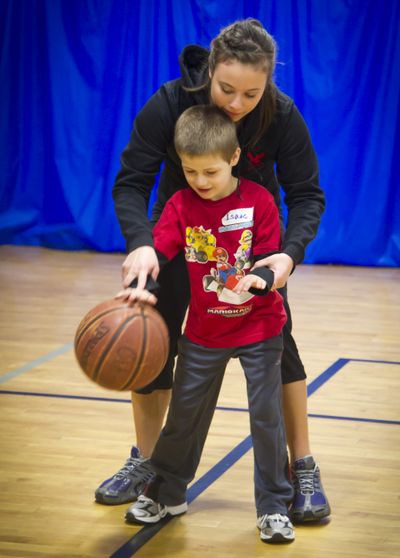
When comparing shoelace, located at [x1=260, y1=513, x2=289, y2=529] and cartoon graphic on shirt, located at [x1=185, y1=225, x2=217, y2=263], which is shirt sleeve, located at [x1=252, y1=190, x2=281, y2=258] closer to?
cartoon graphic on shirt, located at [x1=185, y1=225, x2=217, y2=263]

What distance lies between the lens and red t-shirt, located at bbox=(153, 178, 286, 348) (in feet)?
8.84

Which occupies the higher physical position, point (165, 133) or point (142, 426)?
point (165, 133)

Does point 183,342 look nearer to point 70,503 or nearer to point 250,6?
point 70,503

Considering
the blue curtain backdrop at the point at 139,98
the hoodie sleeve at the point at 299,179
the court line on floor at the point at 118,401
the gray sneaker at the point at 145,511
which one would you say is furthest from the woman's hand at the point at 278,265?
the blue curtain backdrop at the point at 139,98

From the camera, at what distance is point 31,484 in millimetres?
3152

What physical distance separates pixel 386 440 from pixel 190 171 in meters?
1.56

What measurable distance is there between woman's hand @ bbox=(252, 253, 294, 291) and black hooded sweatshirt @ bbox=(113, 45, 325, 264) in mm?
85

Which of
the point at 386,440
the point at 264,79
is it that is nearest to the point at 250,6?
the point at 386,440

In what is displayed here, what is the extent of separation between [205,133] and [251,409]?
2.56ft

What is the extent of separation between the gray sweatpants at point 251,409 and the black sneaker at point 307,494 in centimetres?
9

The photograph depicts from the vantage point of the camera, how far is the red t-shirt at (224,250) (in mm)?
2693

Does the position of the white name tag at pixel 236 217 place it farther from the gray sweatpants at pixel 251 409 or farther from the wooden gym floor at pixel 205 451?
the wooden gym floor at pixel 205 451

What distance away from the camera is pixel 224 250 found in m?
2.69

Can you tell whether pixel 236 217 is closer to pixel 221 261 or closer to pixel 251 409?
pixel 221 261
